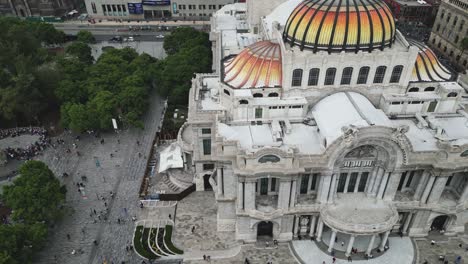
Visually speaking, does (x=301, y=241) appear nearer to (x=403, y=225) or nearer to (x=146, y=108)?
(x=403, y=225)

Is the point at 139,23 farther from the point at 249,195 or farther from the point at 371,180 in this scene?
the point at 371,180

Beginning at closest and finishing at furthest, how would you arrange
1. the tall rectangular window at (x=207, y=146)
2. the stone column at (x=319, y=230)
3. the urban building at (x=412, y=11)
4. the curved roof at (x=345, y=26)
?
1. the stone column at (x=319, y=230)
2. the curved roof at (x=345, y=26)
3. the tall rectangular window at (x=207, y=146)
4. the urban building at (x=412, y=11)

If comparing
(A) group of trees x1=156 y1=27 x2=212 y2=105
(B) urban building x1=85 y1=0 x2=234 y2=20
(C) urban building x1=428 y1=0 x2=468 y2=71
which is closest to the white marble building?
(A) group of trees x1=156 y1=27 x2=212 y2=105

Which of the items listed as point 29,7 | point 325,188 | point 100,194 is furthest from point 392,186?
point 29,7

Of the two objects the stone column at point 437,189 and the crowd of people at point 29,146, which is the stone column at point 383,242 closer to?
the stone column at point 437,189

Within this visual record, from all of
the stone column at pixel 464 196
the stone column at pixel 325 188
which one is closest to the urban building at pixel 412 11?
the stone column at pixel 464 196

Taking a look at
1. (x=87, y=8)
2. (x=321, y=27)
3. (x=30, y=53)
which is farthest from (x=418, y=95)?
(x=87, y=8)
